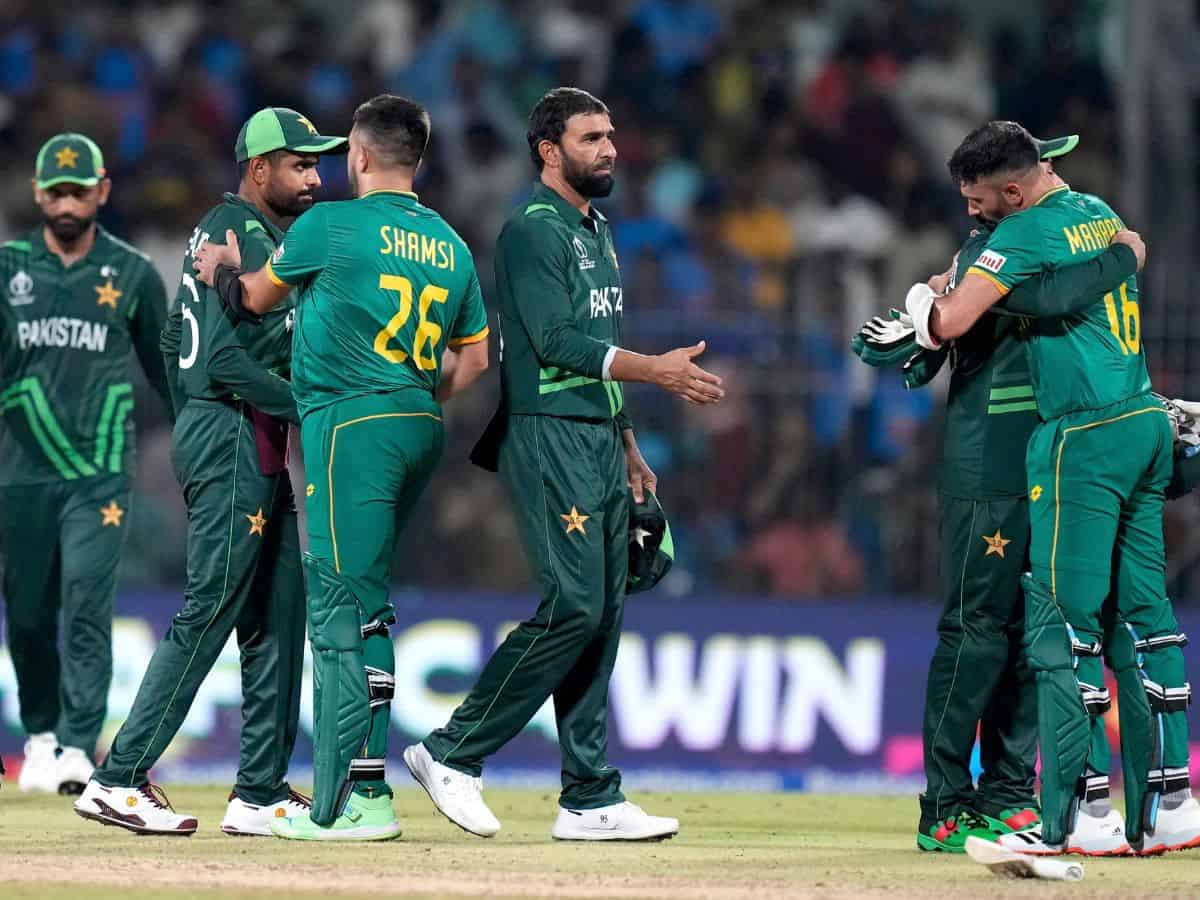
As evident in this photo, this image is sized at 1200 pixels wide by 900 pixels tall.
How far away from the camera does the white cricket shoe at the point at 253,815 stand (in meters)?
7.61

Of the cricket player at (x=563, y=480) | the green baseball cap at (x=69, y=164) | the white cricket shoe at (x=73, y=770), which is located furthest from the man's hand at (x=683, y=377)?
the white cricket shoe at (x=73, y=770)

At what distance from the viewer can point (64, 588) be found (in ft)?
30.3

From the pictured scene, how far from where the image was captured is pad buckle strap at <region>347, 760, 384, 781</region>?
7238 mm

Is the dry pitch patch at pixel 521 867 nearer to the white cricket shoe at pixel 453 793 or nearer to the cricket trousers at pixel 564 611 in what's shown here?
the white cricket shoe at pixel 453 793

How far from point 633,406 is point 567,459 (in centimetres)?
455

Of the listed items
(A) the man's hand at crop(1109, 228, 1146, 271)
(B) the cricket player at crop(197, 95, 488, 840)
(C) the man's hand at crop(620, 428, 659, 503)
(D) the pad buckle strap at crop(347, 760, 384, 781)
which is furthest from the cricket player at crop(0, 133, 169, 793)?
(A) the man's hand at crop(1109, 228, 1146, 271)

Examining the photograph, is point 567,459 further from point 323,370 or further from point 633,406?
point 633,406

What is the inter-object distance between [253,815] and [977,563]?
2.72 meters

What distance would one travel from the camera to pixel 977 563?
759 cm

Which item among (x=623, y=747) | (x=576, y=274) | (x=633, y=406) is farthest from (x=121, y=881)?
(x=633, y=406)

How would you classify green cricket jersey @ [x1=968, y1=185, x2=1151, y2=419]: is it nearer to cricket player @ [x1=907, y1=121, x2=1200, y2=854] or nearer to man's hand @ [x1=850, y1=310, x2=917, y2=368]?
cricket player @ [x1=907, y1=121, x2=1200, y2=854]

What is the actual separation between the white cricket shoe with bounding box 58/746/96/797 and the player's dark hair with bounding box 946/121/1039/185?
4535mm

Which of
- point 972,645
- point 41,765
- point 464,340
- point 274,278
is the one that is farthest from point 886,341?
point 41,765

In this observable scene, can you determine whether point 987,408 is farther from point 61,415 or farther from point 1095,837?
point 61,415
